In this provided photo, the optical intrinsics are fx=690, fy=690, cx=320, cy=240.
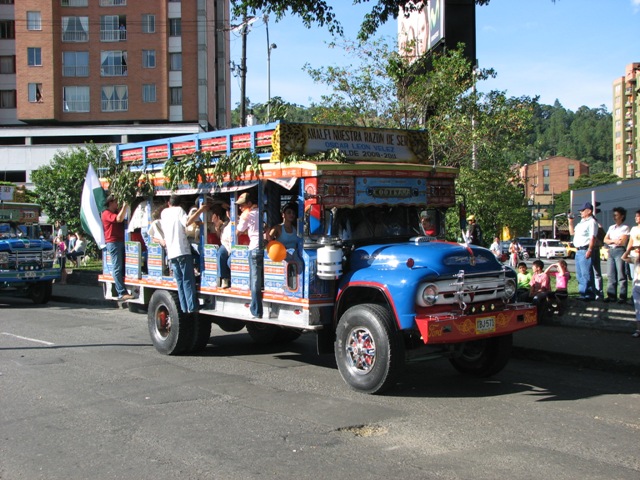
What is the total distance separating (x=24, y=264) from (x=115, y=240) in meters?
8.19

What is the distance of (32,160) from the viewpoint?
181 ft

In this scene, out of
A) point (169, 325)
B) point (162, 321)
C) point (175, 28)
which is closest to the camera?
point (169, 325)

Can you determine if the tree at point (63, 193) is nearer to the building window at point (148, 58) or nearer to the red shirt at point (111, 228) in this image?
the building window at point (148, 58)

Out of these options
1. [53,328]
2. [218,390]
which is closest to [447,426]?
[218,390]

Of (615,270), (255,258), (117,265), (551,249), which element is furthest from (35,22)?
(255,258)

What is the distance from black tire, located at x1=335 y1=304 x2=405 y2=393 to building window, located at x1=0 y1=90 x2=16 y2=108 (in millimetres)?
59550

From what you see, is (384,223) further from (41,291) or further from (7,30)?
(7,30)

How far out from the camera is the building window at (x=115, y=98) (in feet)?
189

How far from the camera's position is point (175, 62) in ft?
190

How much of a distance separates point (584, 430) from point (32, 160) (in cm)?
5585

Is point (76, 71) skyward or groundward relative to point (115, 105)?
skyward

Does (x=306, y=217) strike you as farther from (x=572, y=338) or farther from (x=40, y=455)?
(x=572, y=338)

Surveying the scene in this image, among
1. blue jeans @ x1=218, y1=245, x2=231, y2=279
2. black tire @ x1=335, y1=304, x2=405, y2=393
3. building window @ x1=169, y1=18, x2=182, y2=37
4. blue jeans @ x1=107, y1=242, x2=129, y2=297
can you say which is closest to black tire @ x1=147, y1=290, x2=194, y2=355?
blue jeans @ x1=107, y1=242, x2=129, y2=297

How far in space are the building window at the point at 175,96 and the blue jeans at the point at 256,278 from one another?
51.9 meters
